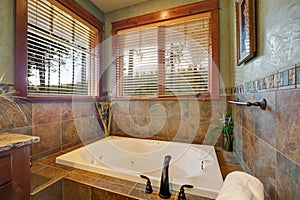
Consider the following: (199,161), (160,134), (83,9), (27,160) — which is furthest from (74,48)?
(199,161)

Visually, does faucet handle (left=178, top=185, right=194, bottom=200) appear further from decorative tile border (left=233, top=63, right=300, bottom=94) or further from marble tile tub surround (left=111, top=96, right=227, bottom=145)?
marble tile tub surround (left=111, top=96, right=227, bottom=145)

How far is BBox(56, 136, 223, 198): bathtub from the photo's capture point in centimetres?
108

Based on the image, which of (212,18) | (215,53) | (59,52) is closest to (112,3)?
(59,52)

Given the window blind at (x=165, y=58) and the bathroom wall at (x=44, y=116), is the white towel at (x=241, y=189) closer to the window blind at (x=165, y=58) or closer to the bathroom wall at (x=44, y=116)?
the window blind at (x=165, y=58)

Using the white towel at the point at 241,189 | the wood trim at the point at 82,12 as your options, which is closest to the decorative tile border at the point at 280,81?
the white towel at the point at 241,189

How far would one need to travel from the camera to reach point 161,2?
7.13ft

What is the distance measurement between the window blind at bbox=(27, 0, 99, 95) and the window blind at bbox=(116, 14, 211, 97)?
1.54ft

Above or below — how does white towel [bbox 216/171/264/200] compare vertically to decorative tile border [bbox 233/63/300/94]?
below

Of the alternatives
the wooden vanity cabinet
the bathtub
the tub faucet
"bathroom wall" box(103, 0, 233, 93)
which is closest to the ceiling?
"bathroom wall" box(103, 0, 233, 93)

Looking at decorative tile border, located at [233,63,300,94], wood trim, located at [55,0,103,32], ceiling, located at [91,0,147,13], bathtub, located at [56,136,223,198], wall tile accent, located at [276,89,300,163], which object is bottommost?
bathtub, located at [56,136,223,198]

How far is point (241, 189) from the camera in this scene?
72cm

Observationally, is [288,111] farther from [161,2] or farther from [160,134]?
[161,2]

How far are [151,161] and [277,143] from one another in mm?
1630

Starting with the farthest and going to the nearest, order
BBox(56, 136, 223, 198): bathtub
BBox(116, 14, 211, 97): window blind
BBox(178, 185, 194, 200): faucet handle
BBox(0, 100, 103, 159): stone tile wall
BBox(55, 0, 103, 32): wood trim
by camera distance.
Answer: BBox(116, 14, 211, 97): window blind → BBox(55, 0, 103, 32): wood trim → BBox(0, 100, 103, 159): stone tile wall → BBox(56, 136, 223, 198): bathtub → BBox(178, 185, 194, 200): faucet handle
